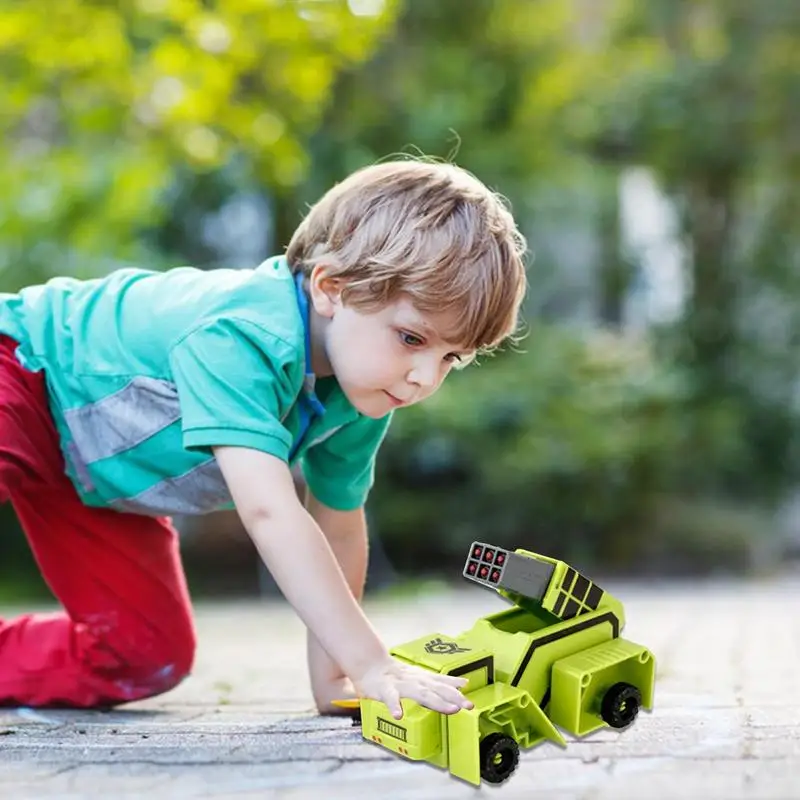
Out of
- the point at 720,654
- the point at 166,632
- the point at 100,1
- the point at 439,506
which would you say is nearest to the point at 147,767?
the point at 166,632

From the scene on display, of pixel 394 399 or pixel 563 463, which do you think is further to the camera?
pixel 563 463

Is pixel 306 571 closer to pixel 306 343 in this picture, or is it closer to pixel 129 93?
pixel 306 343

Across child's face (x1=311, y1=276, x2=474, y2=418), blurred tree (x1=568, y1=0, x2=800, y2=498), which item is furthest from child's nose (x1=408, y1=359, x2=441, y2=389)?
blurred tree (x1=568, y1=0, x2=800, y2=498)

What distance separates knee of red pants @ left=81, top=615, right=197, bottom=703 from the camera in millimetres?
2023

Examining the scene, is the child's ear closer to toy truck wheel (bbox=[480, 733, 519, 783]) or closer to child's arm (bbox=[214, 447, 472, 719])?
child's arm (bbox=[214, 447, 472, 719])

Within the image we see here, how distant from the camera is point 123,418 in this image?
69.2 inches

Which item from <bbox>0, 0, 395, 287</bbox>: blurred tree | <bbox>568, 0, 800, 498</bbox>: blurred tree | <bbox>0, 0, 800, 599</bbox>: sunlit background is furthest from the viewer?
<bbox>568, 0, 800, 498</bbox>: blurred tree

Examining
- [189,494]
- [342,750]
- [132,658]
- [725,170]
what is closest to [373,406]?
[189,494]

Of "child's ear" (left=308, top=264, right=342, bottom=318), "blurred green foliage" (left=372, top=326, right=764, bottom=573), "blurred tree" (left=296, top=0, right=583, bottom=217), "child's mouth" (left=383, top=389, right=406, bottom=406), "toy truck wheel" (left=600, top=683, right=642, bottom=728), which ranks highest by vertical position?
"blurred tree" (left=296, top=0, right=583, bottom=217)

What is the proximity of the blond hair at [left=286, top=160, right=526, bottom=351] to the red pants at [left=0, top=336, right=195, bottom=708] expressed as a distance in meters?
0.71

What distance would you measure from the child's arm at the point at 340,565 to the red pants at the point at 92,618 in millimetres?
330

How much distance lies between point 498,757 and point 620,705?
27 centimetres

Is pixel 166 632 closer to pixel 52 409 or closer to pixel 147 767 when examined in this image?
pixel 52 409

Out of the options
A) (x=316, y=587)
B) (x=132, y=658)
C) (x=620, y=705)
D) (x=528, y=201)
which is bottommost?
(x=132, y=658)
